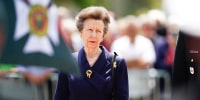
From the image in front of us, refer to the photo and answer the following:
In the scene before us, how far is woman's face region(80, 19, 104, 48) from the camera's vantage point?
215 inches

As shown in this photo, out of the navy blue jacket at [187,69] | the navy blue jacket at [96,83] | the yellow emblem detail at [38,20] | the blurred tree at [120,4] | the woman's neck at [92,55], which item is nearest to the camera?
the yellow emblem detail at [38,20]

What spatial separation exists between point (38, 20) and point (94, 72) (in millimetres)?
A: 1359

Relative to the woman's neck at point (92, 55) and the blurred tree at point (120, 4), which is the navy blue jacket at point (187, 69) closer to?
the woman's neck at point (92, 55)

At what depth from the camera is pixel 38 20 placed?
13.8ft

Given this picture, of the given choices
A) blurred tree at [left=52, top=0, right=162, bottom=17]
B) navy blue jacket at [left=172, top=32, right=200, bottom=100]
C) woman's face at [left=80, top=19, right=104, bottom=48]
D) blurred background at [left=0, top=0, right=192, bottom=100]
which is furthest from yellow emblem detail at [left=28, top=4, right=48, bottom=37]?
blurred tree at [left=52, top=0, right=162, bottom=17]

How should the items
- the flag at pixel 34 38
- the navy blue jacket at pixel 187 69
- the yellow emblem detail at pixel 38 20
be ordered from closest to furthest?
the flag at pixel 34 38 < the yellow emblem detail at pixel 38 20 < the navy blue jacket at pixel 187 69

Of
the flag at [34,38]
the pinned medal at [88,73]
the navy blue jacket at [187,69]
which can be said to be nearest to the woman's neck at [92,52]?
the pinned medal at [88,73]

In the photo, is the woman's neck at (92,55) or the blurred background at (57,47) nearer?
the blurred background at (57,47)

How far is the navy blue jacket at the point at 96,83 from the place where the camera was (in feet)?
17.9

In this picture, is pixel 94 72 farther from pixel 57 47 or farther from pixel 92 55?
pixel 57 47

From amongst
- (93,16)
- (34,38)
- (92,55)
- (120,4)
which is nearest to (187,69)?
(92,55)

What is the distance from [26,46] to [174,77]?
223cm

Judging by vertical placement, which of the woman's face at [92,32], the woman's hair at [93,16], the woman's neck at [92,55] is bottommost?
the woman's neck at [92,55]

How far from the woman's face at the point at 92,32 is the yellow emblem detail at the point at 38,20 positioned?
46.6 inches
